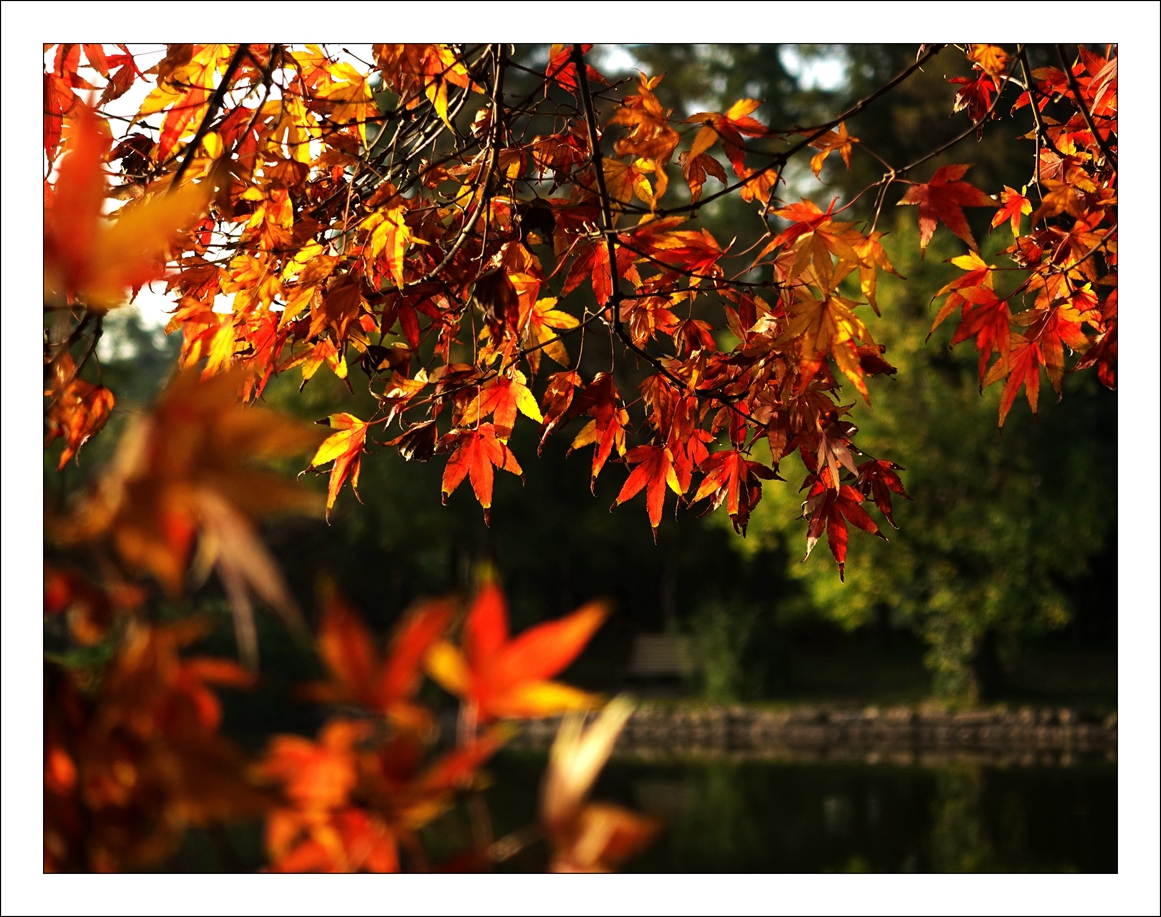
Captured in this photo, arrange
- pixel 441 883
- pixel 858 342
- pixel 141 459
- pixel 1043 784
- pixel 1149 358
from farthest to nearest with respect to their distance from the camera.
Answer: pixel 1043 784 → pixel 1149 358 → pixel 858 342 → pixel 441 883 → pixel 141 459

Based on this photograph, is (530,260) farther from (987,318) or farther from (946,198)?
(987,318)

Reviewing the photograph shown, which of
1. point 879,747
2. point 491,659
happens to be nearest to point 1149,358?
point 491,659

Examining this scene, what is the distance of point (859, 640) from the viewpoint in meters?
10.3

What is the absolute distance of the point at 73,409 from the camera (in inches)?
32.0

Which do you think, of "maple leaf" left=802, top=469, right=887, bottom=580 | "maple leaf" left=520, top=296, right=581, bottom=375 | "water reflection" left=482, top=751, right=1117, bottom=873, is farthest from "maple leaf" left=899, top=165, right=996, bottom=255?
"water reflection" left=482, top=751, right=1117, bottom=873

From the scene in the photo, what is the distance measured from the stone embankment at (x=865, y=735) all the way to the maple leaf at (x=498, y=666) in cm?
651

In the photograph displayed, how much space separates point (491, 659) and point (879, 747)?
728 centimetres

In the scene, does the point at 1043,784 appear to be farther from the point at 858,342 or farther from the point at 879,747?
the point at 858,342

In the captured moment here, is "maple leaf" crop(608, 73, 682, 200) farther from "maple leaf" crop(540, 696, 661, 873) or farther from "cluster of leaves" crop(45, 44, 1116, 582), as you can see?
"maple leaf" crop(540, 696, 661, 873)

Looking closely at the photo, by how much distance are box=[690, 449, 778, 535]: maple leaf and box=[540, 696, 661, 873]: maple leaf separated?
0.67 metres

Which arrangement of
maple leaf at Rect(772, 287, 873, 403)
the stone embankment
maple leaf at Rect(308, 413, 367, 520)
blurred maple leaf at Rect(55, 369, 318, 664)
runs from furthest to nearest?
the stone embankment < maple leaf at Rect(308, 413, 367, 520) < maple leaf at Rect(772, 287, 873, 403) < blurred maple leaf at Rect(55, 369, 318, 664)

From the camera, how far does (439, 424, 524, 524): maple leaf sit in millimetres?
1022

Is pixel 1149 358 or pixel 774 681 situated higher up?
pixel 1149 358

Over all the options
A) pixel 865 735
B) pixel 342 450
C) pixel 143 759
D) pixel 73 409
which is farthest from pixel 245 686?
pixel 865 735
